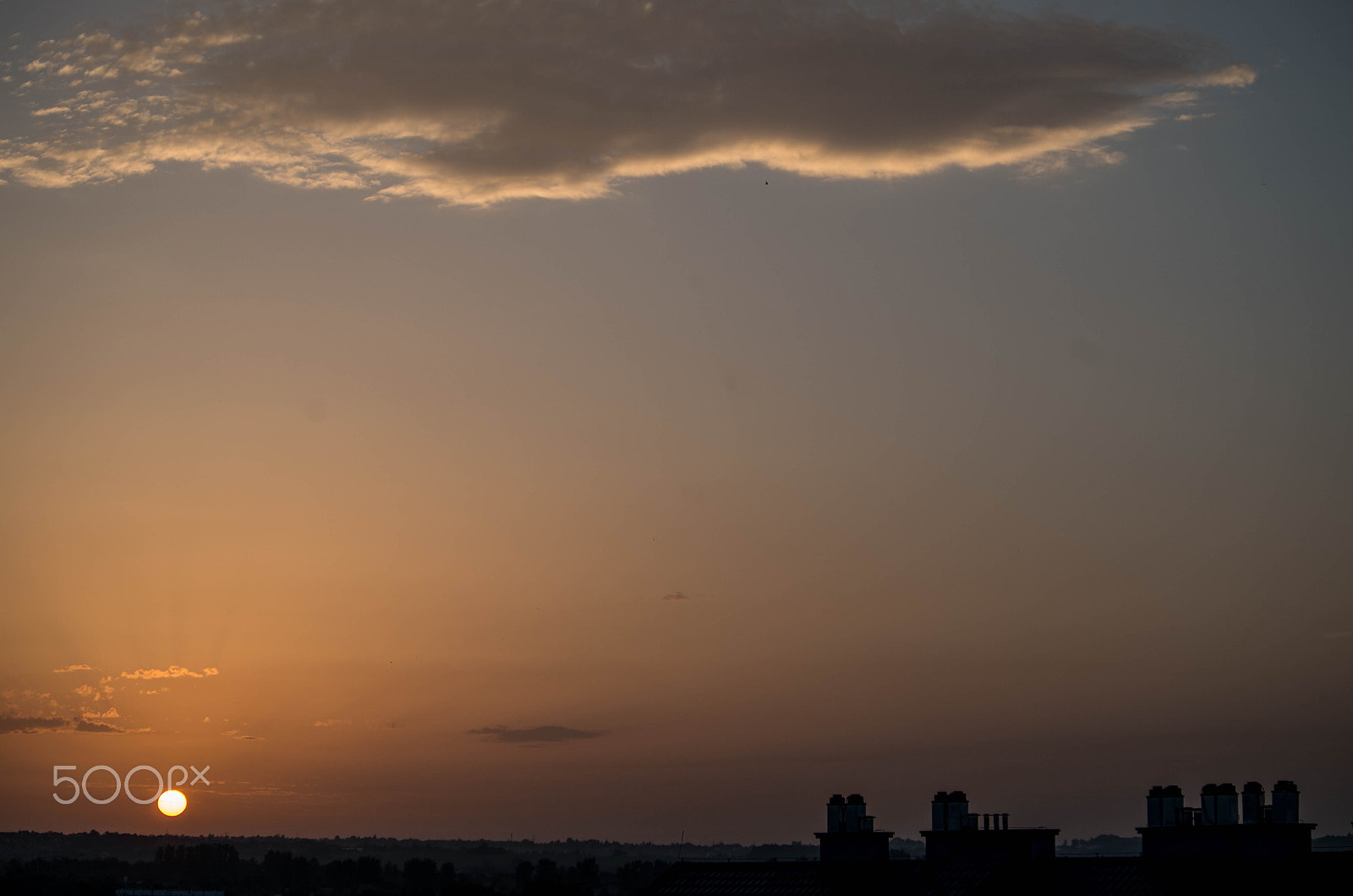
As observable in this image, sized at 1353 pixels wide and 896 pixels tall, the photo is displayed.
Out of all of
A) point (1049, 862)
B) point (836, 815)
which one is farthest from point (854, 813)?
point (1049, 862)

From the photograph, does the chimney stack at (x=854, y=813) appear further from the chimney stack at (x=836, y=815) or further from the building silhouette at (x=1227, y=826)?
the building silhouette at (x=1227, y=826)

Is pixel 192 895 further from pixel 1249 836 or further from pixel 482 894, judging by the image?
pixel 1249 836

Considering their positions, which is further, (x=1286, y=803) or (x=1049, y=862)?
(x=1049, y=862)

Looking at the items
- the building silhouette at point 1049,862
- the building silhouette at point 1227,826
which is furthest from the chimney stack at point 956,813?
the building silhouette at point 1227,826

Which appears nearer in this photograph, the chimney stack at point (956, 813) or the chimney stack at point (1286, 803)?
the chimney stack at point (1286, 803)

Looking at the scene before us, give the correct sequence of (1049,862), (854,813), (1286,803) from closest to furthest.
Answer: (1286,803) < (1049,862) < (854,813)

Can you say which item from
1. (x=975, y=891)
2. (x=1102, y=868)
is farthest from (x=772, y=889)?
(x=1102, y=868)

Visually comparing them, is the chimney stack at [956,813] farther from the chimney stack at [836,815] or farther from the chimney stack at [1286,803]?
the chimney stack at [1286,803]

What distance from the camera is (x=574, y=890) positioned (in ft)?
337

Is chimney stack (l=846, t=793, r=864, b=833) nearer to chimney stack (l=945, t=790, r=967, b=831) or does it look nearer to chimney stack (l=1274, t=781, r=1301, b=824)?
chimney stack (l=945, t=790, r=967, b=831)

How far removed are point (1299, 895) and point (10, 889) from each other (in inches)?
6774

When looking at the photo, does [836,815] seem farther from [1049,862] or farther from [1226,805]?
[1226,805]

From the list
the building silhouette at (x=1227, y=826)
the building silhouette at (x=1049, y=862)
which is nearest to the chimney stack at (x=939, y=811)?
the building silhouette at (x=1049, y=862)

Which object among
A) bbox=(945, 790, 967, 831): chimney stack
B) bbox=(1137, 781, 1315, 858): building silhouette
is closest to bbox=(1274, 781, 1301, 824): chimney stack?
bbox=(1137, 781, 1315, 858): building silhouette
